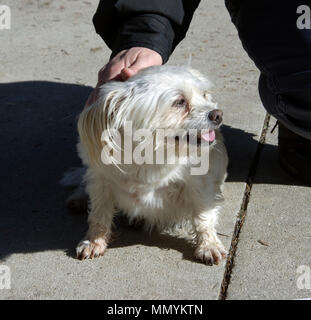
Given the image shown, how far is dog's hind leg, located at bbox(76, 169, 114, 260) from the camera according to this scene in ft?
10.2

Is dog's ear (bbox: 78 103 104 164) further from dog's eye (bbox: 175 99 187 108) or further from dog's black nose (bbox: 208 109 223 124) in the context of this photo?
dog's black nose (bbox: 208 109 223 124)

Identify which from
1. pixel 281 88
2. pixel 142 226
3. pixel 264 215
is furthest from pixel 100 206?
pixel 281 88

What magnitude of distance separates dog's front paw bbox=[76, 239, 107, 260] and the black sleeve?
1.06 m

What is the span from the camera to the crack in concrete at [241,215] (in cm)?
286

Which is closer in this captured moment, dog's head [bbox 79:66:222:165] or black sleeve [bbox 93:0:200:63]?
dog's head [bbox 79:66:222:165]

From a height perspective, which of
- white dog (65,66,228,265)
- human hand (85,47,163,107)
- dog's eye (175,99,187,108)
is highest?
human hand (85,47,163,107)

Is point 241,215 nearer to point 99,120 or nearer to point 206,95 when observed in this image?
point 206,95

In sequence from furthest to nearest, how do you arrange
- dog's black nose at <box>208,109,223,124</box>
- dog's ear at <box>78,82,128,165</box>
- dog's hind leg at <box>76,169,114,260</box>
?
dog's hind leg at <box>76,169,114,260</box> < dog's black nose at <box>208,109,223,124</box> < dog's ear at <box>78,82,128,165</box>

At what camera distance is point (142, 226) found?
3.36m

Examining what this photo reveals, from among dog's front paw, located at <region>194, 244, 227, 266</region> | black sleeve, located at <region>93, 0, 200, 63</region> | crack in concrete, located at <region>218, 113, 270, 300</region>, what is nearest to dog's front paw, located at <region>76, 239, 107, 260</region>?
dog's front paw, located at <region>194, 244, 227, 266</region>

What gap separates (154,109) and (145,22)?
0.64m

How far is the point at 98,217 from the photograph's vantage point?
126 inches

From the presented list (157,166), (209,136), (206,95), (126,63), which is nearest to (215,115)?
(209,136)

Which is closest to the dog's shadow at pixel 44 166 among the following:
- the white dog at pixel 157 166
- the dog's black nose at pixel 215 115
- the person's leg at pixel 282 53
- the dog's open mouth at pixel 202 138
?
the white dog at pixel 157 166
